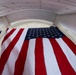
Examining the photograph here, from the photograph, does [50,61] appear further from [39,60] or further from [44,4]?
[44,4]

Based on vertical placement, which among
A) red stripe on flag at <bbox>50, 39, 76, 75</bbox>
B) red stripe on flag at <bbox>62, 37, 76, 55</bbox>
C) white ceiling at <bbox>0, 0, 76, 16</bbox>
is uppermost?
white ceiling at <bbox>0, 0, 76, 16</bbox>

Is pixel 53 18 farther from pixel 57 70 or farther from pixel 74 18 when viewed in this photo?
pixel 57 70

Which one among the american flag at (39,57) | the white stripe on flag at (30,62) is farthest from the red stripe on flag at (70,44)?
the white stripe on flag at (30,62)

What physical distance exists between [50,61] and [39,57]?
15cm

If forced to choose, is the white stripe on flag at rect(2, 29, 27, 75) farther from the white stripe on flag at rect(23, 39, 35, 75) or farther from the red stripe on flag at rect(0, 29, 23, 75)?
the white stripe on flag at rect(23, 39, 35, 75)

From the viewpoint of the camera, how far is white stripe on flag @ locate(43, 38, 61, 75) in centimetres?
130

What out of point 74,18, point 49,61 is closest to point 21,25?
point 74,18

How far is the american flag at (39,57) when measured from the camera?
135cm

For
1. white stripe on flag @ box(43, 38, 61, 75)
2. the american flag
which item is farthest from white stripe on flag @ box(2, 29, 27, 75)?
white stripe on flag @ box(43, 38, 61, 75)

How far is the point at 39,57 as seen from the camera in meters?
1.58

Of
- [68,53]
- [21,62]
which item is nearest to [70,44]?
[68,53]

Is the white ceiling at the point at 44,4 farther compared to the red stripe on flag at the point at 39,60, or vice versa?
the white ceiling at the point at 44,4

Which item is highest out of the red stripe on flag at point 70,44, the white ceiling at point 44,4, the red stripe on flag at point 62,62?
the white ceiling at point 44,4

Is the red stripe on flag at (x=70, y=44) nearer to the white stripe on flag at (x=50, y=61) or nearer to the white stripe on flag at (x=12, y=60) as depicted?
the white stripe on flag at (x=50, y=61)
